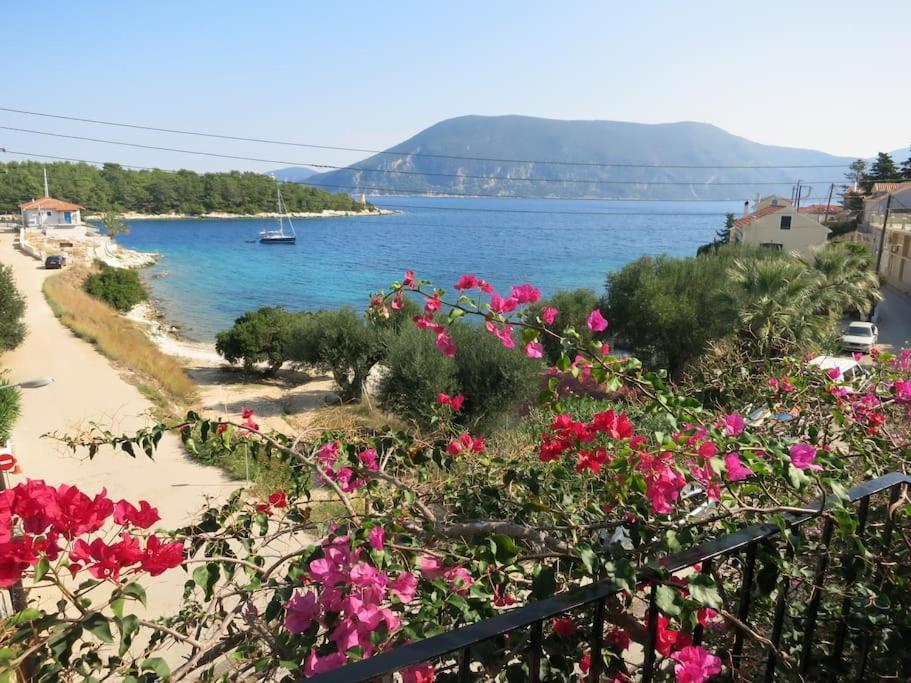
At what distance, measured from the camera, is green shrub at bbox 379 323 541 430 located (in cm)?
1439

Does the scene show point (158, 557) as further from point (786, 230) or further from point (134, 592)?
point (786, 230)

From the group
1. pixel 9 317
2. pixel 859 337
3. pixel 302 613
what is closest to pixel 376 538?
pixel 302 613

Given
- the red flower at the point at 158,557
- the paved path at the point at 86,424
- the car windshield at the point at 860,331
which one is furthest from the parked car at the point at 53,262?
the red flower at the point at 158,557

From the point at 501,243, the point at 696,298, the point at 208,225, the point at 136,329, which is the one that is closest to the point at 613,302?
the point at 696,298

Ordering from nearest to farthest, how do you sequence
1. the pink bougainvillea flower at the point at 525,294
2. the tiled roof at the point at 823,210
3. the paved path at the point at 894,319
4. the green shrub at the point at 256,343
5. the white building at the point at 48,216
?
the pink bougainvillea flower at the point at 525,294, the green shrub at the point at 256,343, the paved path at the point at 894,319, the tiled roof at the point at 823,210, the white building at the point at 48,216

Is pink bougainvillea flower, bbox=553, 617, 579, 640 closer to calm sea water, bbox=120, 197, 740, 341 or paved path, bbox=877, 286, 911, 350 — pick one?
paved path, bbox=877, 286, 911, 350

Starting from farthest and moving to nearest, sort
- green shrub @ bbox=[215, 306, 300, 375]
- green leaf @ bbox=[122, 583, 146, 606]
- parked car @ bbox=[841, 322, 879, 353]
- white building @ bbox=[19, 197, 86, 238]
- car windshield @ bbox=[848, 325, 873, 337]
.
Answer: white building @ bbox=[19, 197, 86, 238] < green shrub @ bbox=[215, 306, 300, 375] < car windshield @ bbox=[848, 325, 873, 337] < parked car @ bbox=[841, 322, 879, 353] < green leaf @ bbox=[122, 583, 146, 606]

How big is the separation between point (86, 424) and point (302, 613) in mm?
14286

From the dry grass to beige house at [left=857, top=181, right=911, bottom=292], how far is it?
34.8 meters

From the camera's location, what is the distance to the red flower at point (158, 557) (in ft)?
4.71

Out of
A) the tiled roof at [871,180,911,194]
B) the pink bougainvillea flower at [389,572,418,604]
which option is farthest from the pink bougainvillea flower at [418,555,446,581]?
the tiled roof at [871,180,911,194]

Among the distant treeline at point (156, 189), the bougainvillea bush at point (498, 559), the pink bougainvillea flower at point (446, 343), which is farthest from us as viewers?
the distant treeline at point (156, 189)

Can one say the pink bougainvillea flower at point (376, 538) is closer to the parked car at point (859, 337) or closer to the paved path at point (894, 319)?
the parked car at point (859, 337)

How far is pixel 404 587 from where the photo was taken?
64.2 inches
